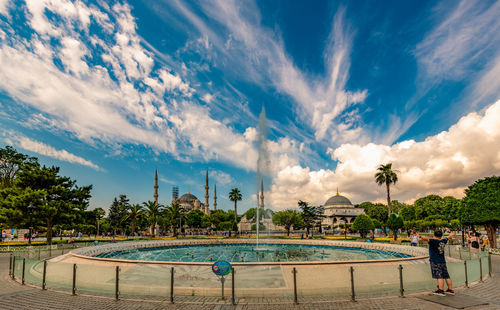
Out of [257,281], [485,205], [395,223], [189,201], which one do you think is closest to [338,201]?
[189,201]

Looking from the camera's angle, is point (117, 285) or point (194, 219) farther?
point (194, 219)

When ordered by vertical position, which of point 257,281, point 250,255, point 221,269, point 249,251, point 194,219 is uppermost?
point 221,269

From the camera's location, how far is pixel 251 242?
3444 centimetres

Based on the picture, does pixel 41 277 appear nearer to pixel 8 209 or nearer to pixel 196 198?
pixel 8 209

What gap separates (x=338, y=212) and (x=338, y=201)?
563 centimetres

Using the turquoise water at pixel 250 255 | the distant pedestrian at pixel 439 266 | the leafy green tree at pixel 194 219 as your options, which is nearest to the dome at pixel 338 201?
the leafy green tree at pixel 194 219

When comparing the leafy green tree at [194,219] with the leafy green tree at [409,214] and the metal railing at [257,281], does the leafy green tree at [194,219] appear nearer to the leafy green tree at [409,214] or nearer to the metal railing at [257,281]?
the leafy green tree at [409,214]

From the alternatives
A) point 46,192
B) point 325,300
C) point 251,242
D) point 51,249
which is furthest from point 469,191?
point 46,192

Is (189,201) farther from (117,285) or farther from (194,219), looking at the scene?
(117,285)

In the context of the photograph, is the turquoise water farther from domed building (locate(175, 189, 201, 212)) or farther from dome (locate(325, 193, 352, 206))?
domed building (locate(175, 189, 201, 212))

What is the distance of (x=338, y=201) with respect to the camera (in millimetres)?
115250

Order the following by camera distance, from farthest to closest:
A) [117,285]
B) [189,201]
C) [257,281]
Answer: [189,201], [117,285], [257,281]

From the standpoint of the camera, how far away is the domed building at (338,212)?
350 feet

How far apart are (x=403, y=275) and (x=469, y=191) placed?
24998 millimetres
